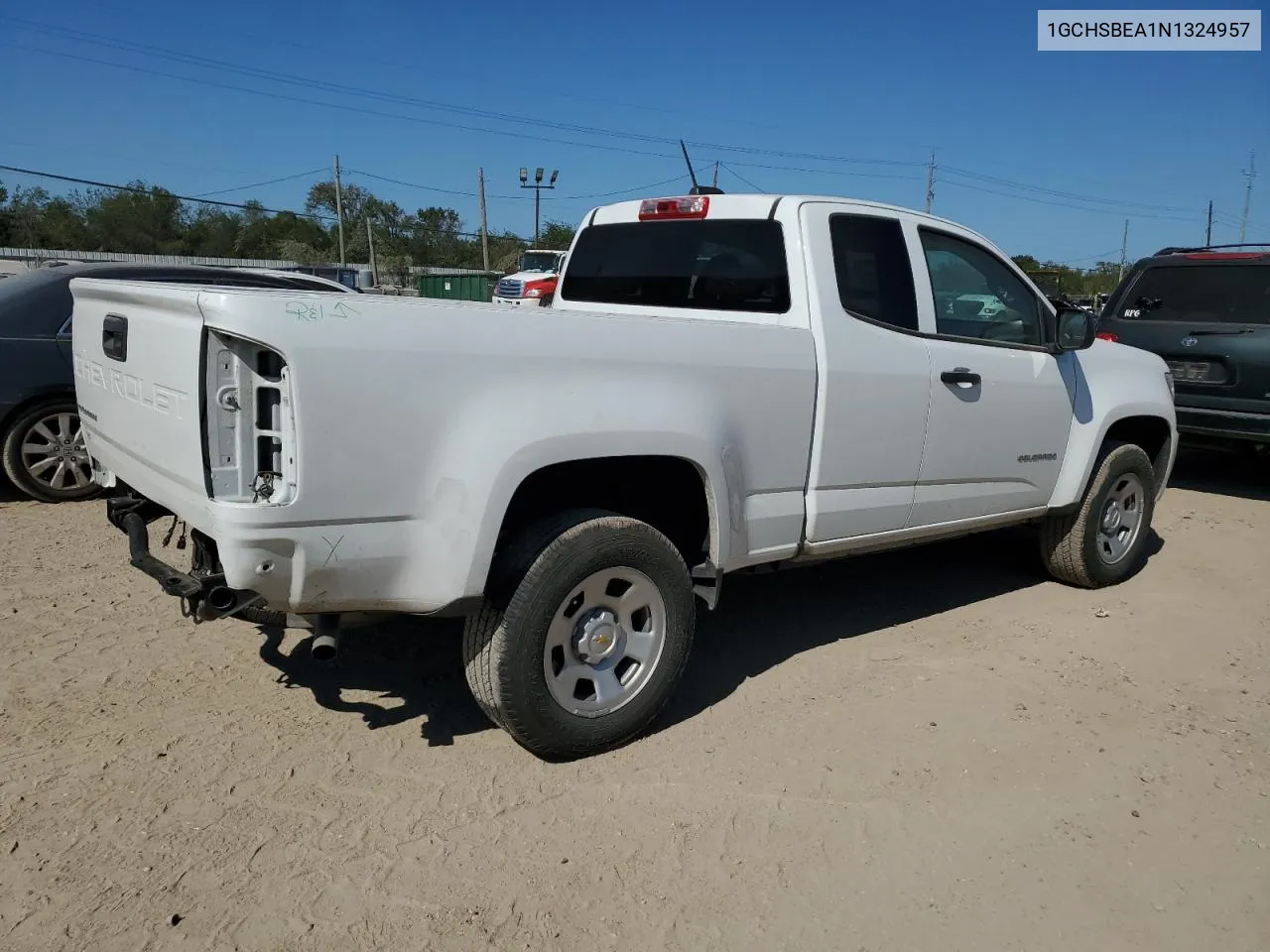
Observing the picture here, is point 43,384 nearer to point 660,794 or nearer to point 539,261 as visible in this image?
point 660,794

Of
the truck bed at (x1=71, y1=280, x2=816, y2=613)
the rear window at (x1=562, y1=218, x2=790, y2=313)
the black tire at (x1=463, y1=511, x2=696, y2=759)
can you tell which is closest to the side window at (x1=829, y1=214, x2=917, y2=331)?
the rear window at (x1=562, y1=218, x2=790, y2=313)

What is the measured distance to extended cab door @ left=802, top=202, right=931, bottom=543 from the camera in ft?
12.3

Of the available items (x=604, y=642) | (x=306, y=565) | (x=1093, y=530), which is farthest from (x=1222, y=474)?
(x=306, y=565)

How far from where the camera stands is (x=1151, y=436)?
19.4 feet

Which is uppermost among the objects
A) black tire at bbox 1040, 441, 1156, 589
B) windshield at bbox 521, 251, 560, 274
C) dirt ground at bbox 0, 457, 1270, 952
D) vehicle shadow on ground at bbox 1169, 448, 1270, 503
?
windshield at bbox 521, 251, 560, 274

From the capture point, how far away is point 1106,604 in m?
5.32

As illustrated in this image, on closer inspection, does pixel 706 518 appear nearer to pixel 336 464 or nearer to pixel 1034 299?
pixel 336 464

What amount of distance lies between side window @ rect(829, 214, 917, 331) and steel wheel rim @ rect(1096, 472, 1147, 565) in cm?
214

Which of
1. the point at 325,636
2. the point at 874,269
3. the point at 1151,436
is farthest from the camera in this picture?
the point at 1151,436

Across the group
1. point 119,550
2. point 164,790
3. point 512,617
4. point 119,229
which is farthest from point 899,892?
point 119,229

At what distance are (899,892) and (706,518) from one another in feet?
4.87

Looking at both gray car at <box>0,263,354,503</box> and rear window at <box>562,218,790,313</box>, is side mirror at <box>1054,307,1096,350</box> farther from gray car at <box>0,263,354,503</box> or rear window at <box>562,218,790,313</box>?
gray car at <box>0,263,354,503</box>

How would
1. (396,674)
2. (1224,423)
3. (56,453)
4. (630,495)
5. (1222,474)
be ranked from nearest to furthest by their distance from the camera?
(630,495), (396,674), (56,453), (1224,423), (1222,474)

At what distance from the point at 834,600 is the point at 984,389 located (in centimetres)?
144
